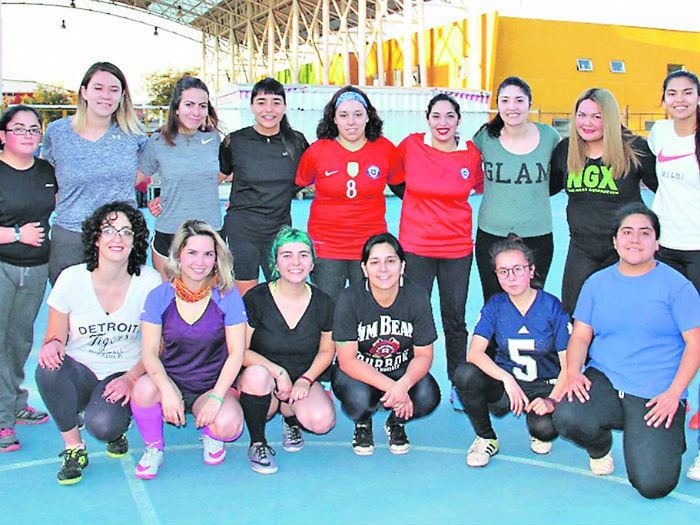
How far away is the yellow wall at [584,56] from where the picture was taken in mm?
25781

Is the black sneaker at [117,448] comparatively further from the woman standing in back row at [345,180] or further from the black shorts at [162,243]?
the woman standing in back row at [345,180]

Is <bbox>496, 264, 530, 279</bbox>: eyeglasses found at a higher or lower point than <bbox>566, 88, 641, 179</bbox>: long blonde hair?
lower

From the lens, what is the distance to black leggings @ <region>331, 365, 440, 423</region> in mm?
3752

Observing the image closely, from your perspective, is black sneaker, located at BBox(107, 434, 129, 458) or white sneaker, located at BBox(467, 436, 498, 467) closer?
white sneaker, located at BBox(467, 436, 498, 467)

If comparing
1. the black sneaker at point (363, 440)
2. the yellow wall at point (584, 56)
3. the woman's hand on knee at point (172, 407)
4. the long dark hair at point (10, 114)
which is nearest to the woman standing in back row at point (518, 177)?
the black sneaker at point (363, 440)

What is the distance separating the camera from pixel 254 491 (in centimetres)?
333

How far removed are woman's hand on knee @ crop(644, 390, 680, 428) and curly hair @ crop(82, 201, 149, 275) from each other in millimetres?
2563

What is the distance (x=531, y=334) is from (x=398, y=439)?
0.87 metres

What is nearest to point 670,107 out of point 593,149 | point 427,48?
point 593,149

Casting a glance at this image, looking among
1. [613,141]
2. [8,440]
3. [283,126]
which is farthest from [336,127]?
[8,440]

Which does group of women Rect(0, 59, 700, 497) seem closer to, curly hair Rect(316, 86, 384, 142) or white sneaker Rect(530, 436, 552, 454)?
curly hair Rect(316, 86, 384, 142)

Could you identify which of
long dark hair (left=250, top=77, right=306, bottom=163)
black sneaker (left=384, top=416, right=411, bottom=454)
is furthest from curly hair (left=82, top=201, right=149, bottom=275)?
black sneaker (left=384, top=416, right=411, bottom=454)

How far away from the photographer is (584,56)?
1067 inches

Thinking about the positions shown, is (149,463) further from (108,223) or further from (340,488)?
(108,223)
